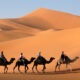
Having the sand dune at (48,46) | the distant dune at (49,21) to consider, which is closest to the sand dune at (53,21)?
the distant dune at (49,21)

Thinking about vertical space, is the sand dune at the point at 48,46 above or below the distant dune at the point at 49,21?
below

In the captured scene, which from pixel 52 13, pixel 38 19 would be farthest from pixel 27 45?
pixel 52 13

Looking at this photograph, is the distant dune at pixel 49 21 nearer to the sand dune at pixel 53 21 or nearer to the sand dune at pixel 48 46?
the sand dune at pixel 53 21

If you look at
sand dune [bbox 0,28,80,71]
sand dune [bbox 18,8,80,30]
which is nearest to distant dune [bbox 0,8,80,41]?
sand dune [bbox 18,8,80,30]

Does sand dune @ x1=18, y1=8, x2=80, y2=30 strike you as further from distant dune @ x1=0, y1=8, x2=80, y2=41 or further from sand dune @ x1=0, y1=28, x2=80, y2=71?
sand dune @ x1=0, y1=28, x2=80, y2=71

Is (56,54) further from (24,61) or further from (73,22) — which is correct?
(73,22)

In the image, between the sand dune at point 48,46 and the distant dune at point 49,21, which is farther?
the distant dune at point 49,21

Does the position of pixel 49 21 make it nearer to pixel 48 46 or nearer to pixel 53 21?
pixel 53 21

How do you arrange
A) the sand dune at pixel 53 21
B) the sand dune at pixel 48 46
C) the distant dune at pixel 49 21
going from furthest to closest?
1. the sand dune at pixel 53 21
2. the distant dune at pixel 49 21
3. the sand dune at pixel 48 46

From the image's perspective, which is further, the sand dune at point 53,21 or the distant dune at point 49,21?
the sand dune at point 53,21

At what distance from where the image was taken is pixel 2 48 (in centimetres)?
3878

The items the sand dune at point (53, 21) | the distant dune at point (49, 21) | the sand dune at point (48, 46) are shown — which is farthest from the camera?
the sand dune at point (53, 21)

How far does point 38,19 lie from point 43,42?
236 feet

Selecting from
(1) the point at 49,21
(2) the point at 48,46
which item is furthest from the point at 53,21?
(2) the point at 48,46
